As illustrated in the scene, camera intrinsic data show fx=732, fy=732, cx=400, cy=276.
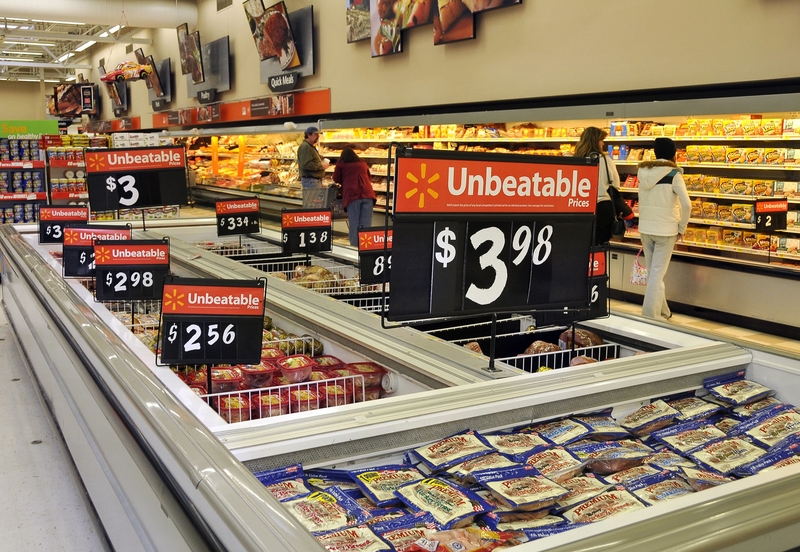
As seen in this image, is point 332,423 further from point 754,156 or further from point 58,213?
point 754,156

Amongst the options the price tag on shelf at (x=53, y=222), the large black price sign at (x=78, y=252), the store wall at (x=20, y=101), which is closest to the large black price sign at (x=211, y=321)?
the large black price sign at (x=78, y=252)

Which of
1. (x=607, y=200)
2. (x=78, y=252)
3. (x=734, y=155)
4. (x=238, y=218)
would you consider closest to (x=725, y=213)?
(x=734, y=155)

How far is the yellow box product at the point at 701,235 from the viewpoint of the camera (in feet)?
22.6

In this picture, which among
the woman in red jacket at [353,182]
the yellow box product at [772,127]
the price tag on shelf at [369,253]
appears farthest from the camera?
the woman in red jacket at [353,182]

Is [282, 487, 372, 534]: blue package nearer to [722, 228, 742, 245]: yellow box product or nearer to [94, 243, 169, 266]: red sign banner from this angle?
[94, 243, 169, 266]: red sign banner

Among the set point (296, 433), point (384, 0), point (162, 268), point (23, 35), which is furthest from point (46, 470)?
point (23, 35)

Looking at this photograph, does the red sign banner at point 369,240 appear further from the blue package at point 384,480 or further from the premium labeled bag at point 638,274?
the premium labeled bag at point 638,274

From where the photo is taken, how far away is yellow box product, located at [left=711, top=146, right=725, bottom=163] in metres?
6.66

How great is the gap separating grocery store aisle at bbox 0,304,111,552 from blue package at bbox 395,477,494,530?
1847 mm

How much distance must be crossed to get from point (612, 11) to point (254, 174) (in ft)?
31.4

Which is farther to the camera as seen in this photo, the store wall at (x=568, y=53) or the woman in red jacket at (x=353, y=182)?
the woman in red jacket at (x=353, y=182)

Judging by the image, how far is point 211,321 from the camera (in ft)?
7.43

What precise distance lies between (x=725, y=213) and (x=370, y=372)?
17.4ft

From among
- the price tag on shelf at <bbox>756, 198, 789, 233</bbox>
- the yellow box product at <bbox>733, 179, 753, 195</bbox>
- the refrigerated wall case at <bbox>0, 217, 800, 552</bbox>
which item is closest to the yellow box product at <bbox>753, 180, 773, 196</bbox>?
the yellow box product at <bbox>733, 179, 753, 195</bbox>
